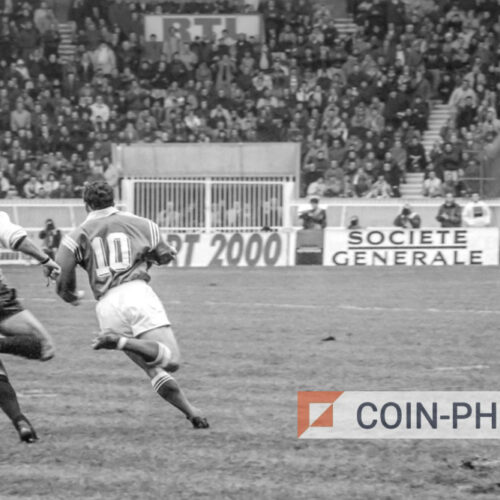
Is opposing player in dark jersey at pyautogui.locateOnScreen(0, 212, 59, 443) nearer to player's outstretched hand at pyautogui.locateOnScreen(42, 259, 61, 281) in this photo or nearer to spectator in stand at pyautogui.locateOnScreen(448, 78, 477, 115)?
player's outstretched hand at pyautogui.locateOnScreen(42, 259, 61, 281)

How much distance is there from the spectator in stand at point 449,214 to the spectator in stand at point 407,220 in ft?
1.51

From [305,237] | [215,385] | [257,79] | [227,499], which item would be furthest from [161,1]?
[227,499]

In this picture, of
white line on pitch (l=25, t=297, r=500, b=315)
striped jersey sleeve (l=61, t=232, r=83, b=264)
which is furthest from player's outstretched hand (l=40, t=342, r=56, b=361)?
white line on pitch (l=25, t=297, r=500, b=315)

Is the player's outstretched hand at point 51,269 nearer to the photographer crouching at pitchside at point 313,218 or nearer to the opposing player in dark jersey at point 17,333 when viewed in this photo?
A: the opposing player in dark jersey at point 17,333

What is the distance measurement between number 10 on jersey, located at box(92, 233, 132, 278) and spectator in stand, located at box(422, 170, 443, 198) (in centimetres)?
2040

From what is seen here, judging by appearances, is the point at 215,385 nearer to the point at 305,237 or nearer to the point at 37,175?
the point at 305,237

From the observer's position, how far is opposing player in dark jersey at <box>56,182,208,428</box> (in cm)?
757

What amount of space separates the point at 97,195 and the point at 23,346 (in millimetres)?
1099

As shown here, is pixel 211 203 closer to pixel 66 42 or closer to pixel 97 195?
pixel 66 42

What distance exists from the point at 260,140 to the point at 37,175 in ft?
17.6

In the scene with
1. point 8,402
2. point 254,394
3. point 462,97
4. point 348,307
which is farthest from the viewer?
point 462,97

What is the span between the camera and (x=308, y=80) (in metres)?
30.7

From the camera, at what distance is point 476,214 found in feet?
82.4

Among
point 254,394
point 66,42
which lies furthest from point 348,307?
point 66,42
